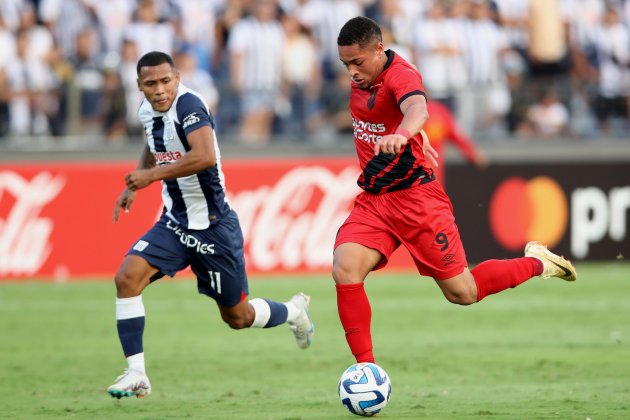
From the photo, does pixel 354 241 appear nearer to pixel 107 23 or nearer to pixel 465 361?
pixel 465 361

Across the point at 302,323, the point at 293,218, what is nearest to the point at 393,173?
the point at 302,323

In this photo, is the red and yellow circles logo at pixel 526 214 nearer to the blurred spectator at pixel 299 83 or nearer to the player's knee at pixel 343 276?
the blurred spectator at pixel 299 83

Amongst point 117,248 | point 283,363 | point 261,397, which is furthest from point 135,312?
point 117,248

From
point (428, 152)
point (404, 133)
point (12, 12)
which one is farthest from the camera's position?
point (12, 12)

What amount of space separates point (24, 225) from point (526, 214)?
742cm

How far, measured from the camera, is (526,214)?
17.6 m

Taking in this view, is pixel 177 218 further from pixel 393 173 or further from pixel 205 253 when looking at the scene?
pixel 393 173

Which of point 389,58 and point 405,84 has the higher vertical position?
point 389,58

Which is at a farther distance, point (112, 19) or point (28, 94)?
point (112, 19)

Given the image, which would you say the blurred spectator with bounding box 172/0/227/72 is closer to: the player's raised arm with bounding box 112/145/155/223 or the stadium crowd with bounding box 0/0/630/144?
the stadium crowd with bounding box 0/0/630/144

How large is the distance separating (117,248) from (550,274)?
30.4 ft

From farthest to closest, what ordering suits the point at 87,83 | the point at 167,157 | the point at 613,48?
1. the point at 613,48
2. the point at 87,83
3. the point at 167,157

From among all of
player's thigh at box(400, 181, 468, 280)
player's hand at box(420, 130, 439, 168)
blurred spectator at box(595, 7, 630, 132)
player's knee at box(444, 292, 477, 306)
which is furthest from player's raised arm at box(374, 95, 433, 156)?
blurred spectator at box(595, 7, 630, 132)

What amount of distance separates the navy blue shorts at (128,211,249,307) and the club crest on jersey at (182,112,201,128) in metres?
0.82
